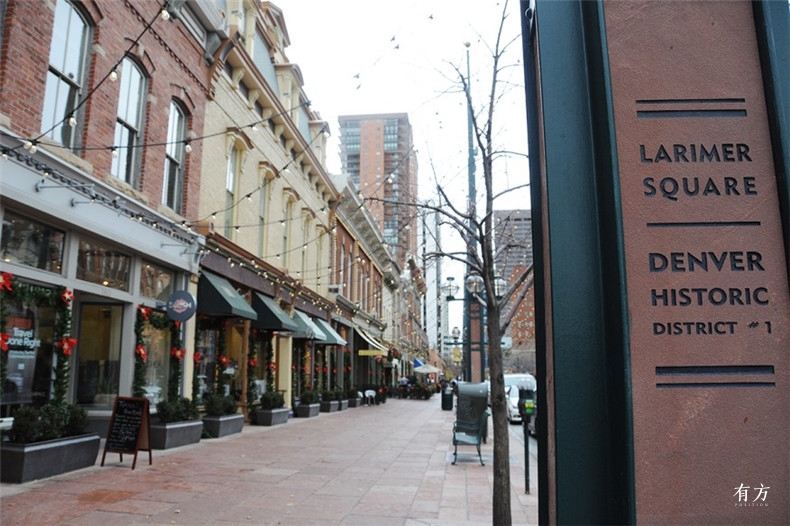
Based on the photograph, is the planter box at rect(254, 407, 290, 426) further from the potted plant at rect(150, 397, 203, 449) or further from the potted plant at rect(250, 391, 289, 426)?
the potted plant at rect(150, 397, 203, 449)

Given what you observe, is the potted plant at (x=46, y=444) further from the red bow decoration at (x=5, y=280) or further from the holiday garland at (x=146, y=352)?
the holiday garland at (x=146, y=352)

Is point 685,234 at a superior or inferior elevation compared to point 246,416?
superior

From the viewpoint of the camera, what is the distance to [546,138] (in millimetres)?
2049

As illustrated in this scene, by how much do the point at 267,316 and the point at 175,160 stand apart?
6488mm

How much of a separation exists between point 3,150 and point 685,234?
32.2 feet

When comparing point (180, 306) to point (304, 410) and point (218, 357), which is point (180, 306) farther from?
point (304, 410)

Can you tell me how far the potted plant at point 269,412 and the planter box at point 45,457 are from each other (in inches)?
362

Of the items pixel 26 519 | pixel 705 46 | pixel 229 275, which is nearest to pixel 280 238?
pixel 229 275

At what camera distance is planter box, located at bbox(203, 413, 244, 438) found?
15156mm

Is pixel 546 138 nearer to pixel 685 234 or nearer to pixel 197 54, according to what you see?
pixel 685 234

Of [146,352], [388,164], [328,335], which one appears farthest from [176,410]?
[328,335]

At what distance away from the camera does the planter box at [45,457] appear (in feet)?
27.8

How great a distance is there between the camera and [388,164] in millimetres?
18109

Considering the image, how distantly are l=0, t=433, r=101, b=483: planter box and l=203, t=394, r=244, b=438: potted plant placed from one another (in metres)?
5.15
